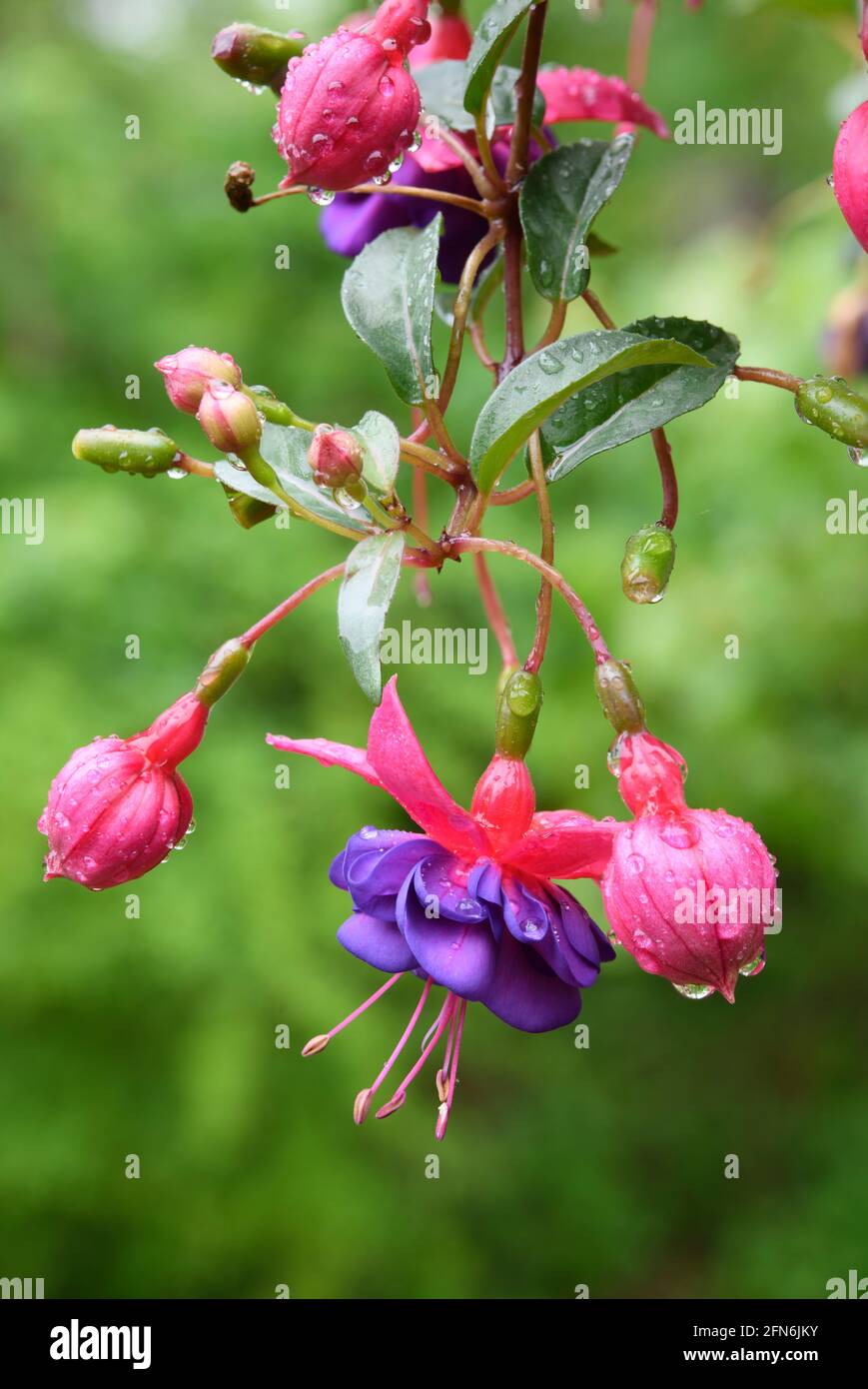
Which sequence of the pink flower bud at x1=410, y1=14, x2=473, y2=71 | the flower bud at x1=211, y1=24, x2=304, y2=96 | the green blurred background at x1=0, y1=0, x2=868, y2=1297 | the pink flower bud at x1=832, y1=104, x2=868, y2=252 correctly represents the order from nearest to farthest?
the pink flower bud at x1=832, y1=104, x2=868, y2=252 < the flower bud at x1=211, y1=24, x2=304, y2=96 < the pink flower bud at x1=410, y1=14, x2=473, y2=71 < the green blurred background at x1=0, y1=0, x2=868, y2=1297

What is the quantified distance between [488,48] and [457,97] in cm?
9

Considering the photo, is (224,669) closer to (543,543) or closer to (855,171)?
(543,543)

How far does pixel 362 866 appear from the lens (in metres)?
0.49

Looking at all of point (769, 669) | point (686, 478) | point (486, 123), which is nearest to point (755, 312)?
point (686, 478)

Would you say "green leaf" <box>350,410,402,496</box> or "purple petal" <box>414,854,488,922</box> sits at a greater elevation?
"green leaf" <box>350,410,402,496</box>

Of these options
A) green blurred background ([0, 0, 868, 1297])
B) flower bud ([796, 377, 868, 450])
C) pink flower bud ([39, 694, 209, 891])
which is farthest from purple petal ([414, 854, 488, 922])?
green blurred background ([0, 0, 868, 1297])

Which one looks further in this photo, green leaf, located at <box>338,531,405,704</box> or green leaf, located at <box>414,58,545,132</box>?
green leaf, located at <box>414,58,545,132</box>

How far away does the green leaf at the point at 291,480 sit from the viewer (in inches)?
19.3

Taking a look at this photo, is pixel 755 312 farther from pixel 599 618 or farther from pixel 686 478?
pixel 599 618

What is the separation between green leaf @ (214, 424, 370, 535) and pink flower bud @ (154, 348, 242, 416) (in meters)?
0.03

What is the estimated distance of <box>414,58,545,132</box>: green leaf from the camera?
0.58m

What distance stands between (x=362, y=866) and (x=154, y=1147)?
1.25m

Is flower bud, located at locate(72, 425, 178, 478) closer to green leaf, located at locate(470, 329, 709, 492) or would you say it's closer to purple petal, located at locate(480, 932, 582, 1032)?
green leaf, located at locate(470, 329, 709, 492)
